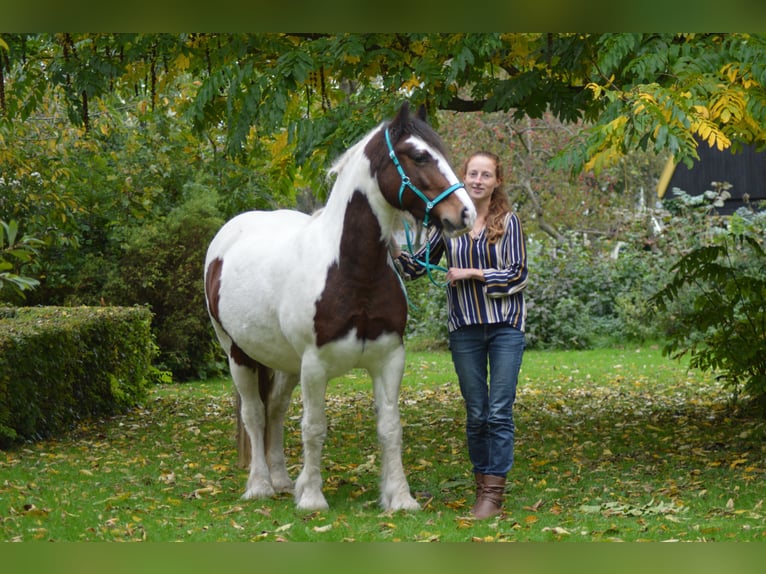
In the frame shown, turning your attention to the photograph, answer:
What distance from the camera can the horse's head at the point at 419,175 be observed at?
471 centimetres

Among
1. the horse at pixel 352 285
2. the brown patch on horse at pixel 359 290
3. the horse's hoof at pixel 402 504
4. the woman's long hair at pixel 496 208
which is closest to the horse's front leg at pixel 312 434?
the horse at pixel 352 285

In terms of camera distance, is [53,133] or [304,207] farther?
[304,207]

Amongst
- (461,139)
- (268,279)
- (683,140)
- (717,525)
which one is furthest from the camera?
(461,139)

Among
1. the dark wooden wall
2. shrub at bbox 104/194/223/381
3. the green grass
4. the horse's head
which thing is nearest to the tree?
the horse's head

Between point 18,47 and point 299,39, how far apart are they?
226 centimetres

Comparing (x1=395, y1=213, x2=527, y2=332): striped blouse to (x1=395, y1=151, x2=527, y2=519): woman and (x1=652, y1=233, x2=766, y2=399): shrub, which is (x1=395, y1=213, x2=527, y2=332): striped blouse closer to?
(x1=395, y1=151, x2=527, y2=519): woman

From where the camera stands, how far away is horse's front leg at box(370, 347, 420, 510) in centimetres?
539

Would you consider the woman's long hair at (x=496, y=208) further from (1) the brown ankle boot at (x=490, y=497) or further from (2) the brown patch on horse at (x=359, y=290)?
(1) the brown ankle boot at (x=490, y=497)

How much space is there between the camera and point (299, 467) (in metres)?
7.36

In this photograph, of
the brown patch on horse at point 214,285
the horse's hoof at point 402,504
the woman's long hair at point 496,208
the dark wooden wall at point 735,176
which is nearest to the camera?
the woman's long hair at point 496,208

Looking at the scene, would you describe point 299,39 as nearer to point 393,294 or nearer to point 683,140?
point 393,294

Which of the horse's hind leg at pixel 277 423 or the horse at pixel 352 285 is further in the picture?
the horse's hind leg at pixel 277 423

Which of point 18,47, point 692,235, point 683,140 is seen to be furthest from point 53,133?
point 692,235

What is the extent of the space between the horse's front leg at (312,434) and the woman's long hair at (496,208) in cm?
130
